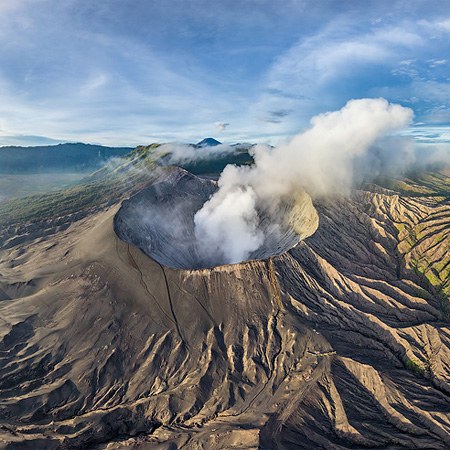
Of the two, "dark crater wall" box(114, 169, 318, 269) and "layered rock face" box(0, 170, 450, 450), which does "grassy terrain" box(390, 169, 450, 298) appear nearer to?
"layered rock face" box(0, 170, 450, 450)

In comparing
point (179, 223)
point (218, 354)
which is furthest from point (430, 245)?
point (218, 354)

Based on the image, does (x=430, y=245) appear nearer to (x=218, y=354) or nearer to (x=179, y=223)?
(x=179, y=223)

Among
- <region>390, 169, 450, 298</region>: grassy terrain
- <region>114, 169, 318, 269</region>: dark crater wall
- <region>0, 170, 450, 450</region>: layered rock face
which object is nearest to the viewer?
<region>0, 170, 450, 450</region>: layered rock face

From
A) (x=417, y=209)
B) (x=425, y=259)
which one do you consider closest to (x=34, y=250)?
(x=425, y=259)

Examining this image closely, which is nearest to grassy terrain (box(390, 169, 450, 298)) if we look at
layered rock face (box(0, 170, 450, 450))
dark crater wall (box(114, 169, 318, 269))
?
layered rock face (box(0, 170, 450, 450))

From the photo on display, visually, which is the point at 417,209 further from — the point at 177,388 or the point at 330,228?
the point at 177,388

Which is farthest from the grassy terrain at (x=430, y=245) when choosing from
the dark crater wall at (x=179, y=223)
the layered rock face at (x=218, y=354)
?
the dark crater wall at (x=179, y=223)
